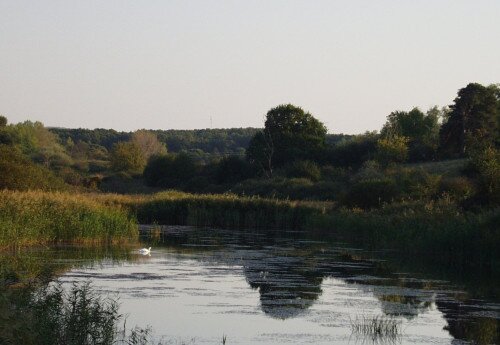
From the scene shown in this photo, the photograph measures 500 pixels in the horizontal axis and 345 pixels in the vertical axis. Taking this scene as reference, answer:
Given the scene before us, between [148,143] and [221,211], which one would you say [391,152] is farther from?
[148,143]

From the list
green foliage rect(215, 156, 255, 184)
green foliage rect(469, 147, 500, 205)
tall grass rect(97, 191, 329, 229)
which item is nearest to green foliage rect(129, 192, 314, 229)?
tall grass rect(97, 191, 329, 229)

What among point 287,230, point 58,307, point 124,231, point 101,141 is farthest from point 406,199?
point 101,141

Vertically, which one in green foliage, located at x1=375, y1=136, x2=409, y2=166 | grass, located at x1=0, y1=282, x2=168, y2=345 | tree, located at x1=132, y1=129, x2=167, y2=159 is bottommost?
grass, located at x1=0, y1=282, x2=168, y2=345

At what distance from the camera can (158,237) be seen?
38750 millimetres

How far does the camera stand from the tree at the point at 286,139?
81.3 meters

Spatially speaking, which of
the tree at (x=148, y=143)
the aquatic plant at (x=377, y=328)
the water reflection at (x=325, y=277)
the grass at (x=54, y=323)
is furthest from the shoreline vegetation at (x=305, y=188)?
the tree at (x=148, y=143)

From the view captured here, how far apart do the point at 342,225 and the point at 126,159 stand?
5722 centimetres

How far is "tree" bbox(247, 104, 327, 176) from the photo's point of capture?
81312 millimetres

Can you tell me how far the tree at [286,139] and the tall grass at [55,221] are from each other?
149ft

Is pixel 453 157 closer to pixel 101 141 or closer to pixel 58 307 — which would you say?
pixel 58 307

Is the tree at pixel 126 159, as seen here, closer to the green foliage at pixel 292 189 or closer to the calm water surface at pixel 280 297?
the green foliage at pixel 292 189

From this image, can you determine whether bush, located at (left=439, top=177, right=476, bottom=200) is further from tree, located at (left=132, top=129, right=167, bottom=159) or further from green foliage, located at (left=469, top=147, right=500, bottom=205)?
tree, located at (left=132, top=129, right=167, bottom=159)

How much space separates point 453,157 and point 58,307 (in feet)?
185

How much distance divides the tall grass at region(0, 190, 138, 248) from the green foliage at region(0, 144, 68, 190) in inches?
269
